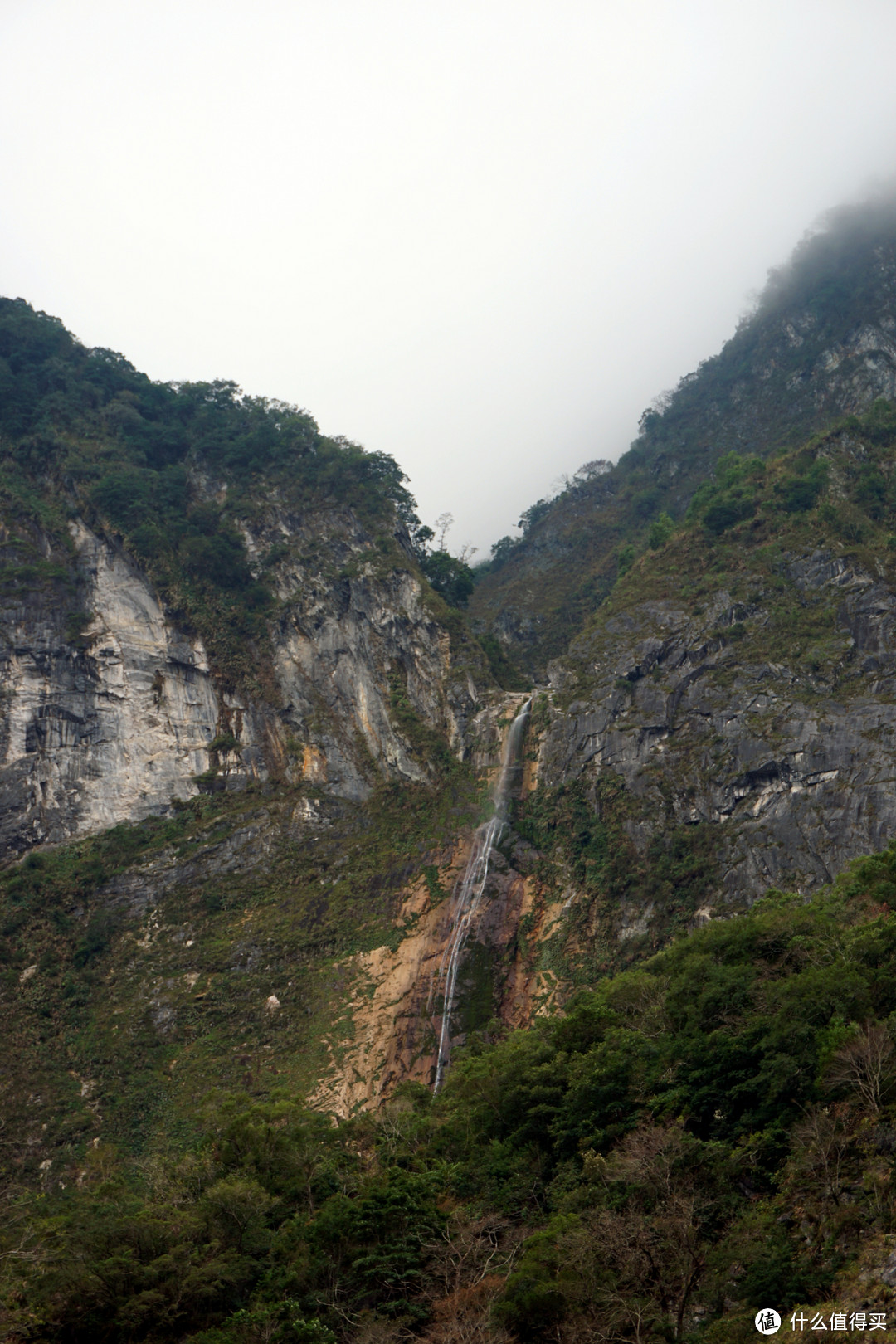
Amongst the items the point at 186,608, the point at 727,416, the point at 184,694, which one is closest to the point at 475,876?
the point at 184,694

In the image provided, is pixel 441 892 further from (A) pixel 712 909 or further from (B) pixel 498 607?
(B) pixel 498 607

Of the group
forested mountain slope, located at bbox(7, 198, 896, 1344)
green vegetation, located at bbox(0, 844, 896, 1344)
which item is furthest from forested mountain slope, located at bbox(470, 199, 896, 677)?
green vegetation, located at bbox(0, 844, 896, 1344)

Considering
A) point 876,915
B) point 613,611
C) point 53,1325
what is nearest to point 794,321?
point 613,611

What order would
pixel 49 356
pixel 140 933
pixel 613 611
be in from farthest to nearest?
pixel 49 356, pixel 613 611, pixel 140 933

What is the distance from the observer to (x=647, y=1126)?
57.5ft

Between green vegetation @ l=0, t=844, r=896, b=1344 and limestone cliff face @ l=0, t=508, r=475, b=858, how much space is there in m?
21.0

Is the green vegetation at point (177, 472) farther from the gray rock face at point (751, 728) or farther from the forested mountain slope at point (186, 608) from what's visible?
the gray rock face at point (751, 728)

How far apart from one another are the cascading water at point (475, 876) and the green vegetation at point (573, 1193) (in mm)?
9447

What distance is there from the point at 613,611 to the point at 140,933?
85.8 ft

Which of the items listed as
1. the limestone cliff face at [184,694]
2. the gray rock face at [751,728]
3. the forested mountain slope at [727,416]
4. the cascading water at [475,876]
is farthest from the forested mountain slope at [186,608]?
the forested mountain slope at [727,416]

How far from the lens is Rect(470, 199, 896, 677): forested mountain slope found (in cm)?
6072

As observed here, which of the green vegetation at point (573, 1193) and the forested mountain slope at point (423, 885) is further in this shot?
the forested mountain slope at point (423, 885)

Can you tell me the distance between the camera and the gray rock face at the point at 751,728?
31.8 meters

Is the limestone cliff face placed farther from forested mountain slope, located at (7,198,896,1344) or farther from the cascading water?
the cascading water
